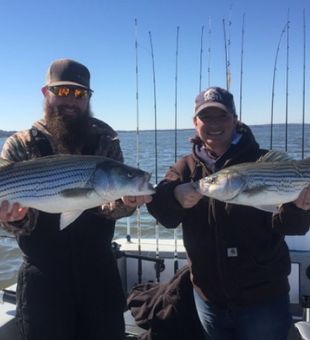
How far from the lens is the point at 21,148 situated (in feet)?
12.4

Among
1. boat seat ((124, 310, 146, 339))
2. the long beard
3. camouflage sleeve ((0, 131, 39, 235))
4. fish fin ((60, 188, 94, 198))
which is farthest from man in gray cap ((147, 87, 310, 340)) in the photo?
boat seat ((124, 310, 146, 339))

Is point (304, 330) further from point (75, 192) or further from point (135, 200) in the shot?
point (75, 192)

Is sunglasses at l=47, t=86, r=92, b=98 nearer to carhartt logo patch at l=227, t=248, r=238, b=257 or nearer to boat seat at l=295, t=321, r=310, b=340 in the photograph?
carhartt logo patch at l=227, t=248, r=238, b=257

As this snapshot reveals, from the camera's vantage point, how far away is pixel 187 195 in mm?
3529

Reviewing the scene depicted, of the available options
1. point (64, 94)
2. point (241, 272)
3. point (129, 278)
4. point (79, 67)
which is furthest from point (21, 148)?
point (129, 278)

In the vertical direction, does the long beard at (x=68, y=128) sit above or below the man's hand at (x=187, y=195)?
above

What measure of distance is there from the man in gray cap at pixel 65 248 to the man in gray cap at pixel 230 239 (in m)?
0.41

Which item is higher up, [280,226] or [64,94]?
[64,94]

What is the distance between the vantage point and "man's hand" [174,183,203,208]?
352cm

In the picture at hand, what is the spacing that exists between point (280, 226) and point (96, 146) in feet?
5.25

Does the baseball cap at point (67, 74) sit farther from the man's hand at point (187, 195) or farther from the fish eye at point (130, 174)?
the man's hand at point (187, 195)

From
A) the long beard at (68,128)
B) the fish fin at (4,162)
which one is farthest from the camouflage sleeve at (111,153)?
the fish fin at (4,162)

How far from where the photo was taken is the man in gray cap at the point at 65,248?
360cm

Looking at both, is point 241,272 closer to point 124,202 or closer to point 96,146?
point 124,202
